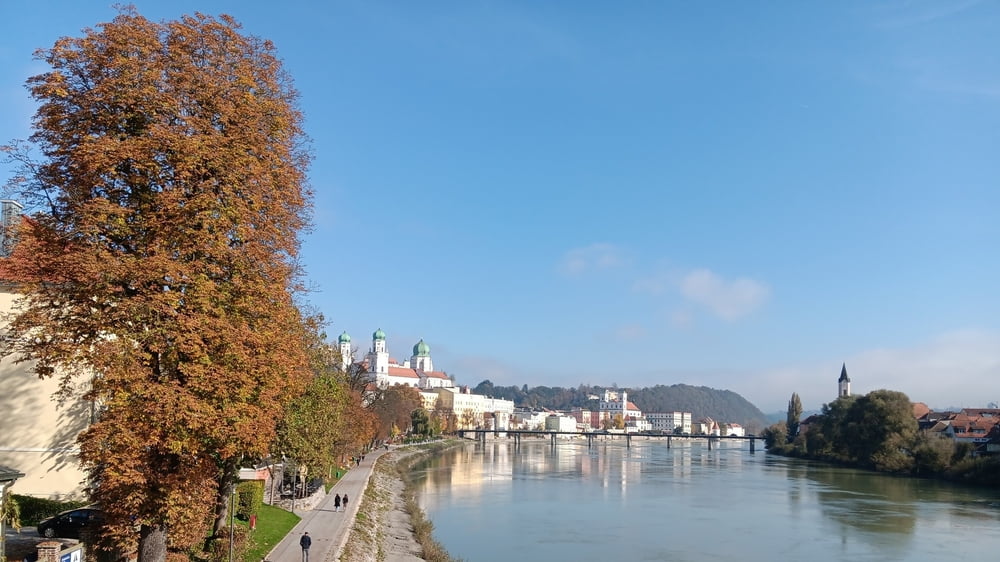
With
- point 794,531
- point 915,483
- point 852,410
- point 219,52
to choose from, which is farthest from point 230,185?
point 852,410

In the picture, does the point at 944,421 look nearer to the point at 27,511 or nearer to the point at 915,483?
the point at 915,483

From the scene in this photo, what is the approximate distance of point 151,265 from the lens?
544 inches

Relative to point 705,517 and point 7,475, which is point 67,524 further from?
point 705,517

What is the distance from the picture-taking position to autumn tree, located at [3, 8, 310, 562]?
45.1 ft

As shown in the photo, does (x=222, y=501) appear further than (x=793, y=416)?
No

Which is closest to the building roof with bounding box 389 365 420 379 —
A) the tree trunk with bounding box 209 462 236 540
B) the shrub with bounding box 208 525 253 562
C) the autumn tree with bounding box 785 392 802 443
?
the autumn tree with bounding box 785 392 802 443

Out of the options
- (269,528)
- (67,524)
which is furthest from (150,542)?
(269,528)

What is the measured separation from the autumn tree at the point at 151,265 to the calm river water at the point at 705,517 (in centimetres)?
1932

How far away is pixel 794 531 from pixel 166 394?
35582 millimetres

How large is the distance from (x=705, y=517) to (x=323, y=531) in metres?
25.7

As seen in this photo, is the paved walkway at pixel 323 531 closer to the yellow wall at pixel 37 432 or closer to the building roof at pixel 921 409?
the yellow wall at pixel 37 432

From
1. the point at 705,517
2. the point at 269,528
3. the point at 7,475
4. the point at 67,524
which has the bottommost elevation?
the point at 705,517

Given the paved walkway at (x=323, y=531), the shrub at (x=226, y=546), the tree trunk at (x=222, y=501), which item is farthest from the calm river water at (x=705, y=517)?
the shrub at (x=226, y=546)

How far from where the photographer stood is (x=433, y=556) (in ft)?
96.6
